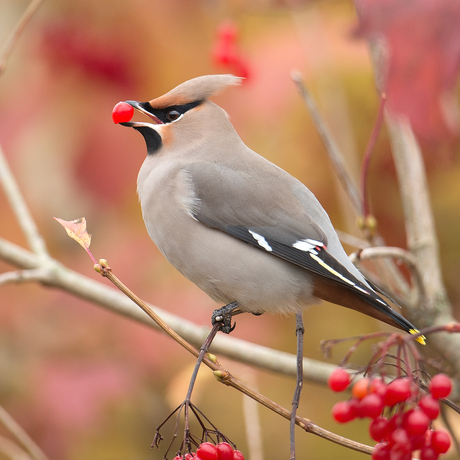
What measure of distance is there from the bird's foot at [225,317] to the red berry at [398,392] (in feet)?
2.15

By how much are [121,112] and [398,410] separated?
114cm

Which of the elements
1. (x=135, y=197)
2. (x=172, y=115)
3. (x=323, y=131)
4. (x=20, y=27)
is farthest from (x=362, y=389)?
(x=135, y=197)

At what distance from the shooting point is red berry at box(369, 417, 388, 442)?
1285mm

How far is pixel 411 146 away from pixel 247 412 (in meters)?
1.15

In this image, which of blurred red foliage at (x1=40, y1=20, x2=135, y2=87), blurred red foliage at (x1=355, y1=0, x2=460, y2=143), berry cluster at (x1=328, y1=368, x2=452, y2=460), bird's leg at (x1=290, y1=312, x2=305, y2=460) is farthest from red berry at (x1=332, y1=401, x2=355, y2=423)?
blurred red foliage at (x1=40, y1=20, x2=135, y2=87)

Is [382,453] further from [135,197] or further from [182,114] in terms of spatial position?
[135,197]

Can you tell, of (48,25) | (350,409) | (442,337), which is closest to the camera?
(350,409)

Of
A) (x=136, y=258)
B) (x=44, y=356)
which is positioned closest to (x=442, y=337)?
(x=136, y=258)

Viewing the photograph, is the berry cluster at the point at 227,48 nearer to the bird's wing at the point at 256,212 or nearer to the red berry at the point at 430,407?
the bird's wing at the point at 256,212

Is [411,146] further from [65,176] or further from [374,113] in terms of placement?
[65,176]

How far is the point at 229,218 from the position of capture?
7.01 feet

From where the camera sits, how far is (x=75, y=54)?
3441 millimetres

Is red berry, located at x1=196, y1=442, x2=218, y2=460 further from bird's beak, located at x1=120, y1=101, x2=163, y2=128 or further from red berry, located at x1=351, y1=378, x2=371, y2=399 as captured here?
bird's beak, located at x1=120, y1=101, x2=163, y2=128

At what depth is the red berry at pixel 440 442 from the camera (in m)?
1.32
